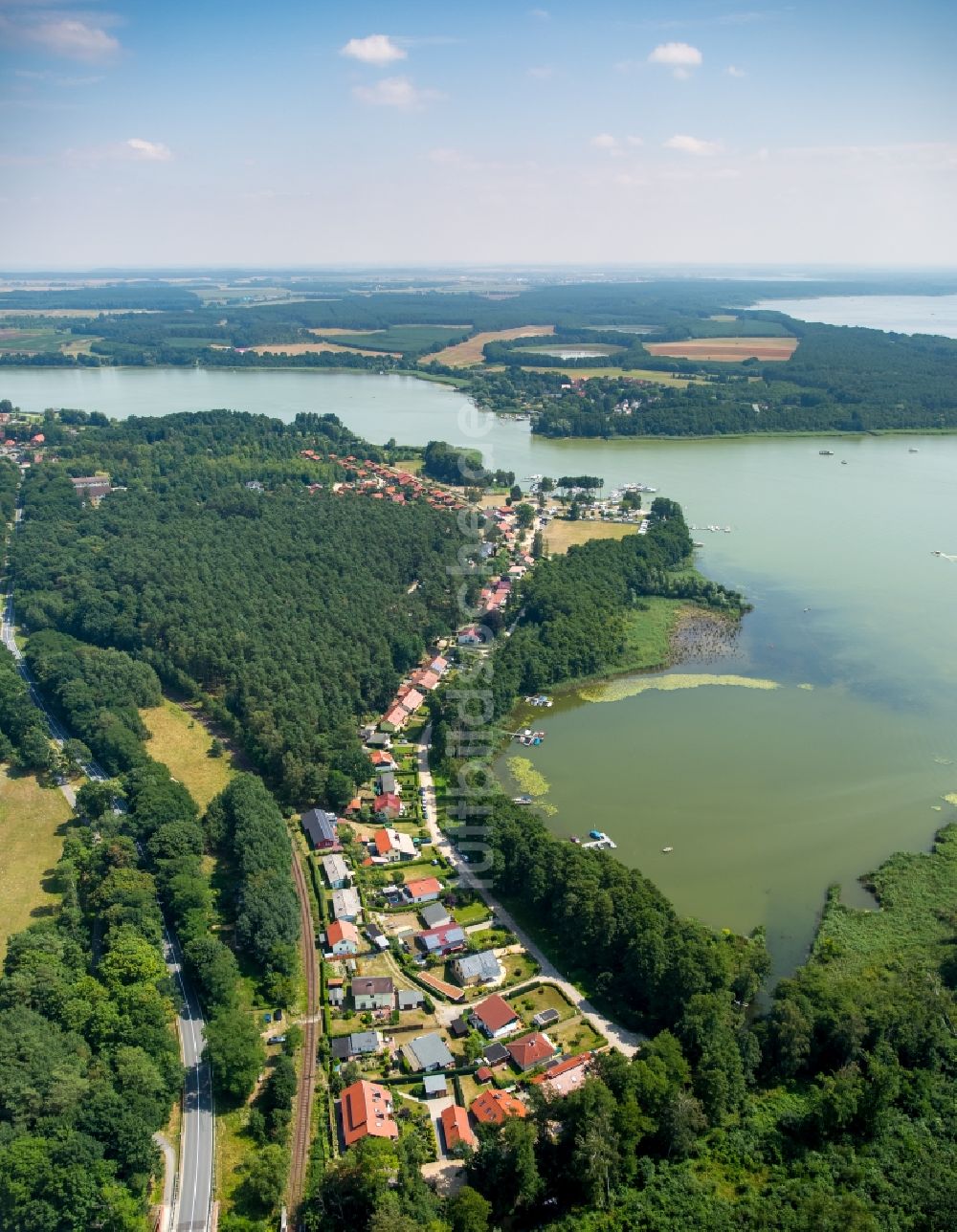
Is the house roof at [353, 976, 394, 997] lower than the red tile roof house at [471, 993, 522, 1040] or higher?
higher

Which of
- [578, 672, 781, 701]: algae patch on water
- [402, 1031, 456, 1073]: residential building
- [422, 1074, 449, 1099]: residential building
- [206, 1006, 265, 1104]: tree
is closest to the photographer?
[206, 1006, 265, 1104]: tree

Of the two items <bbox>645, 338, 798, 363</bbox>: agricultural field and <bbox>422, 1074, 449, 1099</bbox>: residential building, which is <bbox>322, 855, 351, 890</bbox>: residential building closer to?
<bbox>422, 1074, 449, 1099</bbox>: residential building

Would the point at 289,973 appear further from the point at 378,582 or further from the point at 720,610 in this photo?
the point at 720,610

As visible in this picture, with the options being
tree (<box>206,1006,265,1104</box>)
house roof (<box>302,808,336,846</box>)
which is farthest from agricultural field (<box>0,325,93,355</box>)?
tree (<box>206,1006,265,1104</box>)

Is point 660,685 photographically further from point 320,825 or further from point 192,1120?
point 192,1120

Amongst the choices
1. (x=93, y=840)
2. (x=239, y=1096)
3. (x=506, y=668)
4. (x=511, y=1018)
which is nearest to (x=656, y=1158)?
(x=511, y=1018)

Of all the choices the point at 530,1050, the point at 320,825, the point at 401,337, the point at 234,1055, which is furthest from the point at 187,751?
the point at 401,337

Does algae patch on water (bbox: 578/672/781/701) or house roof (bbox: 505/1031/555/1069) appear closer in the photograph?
house roof (bbox: 505/1031/555/1069)

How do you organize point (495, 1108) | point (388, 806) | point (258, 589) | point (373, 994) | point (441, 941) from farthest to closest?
point (258, 589), point (388, 806), point (441, 941), point (373, 994), point (495, 1108)
